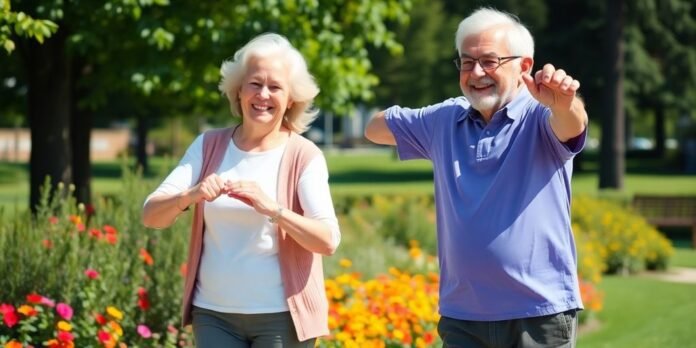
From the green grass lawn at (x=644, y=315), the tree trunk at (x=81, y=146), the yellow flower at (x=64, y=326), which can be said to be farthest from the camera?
the tree trunk at (x=81, y=146)

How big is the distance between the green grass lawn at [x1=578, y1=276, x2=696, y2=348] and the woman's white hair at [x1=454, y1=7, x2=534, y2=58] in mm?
5660

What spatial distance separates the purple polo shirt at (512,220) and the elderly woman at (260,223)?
→ 0.44 metres

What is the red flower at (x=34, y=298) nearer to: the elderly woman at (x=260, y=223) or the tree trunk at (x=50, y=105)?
the elderly woman at (x=260, y=223)

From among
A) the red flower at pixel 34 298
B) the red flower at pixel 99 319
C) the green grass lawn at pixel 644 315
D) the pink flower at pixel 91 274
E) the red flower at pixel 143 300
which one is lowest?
the green grass lawn at pixel 644 315

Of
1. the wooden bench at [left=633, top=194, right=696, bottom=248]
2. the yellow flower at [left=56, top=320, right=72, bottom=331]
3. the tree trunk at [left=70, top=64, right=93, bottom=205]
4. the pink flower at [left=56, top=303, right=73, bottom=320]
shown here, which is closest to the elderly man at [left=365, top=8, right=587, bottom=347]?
the yellow flower at [left=56, top=320, right=72, bottom=331]

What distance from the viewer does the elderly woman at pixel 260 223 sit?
340 cm

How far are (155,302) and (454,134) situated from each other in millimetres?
2916

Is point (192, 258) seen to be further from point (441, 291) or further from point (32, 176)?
point (32, 176)

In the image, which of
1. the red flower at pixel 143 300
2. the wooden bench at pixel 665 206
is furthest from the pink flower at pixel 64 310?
the wooden bench at pixel 665 206

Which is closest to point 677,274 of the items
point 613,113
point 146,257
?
point 146,257

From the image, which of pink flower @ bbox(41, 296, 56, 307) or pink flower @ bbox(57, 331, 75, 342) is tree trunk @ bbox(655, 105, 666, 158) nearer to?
pink flower @ bbox(41, 296, 56, 307)

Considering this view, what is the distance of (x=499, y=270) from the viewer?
328cm

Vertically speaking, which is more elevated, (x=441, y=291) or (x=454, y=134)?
(x=454, y=134)

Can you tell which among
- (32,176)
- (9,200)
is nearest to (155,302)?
(32,176)
